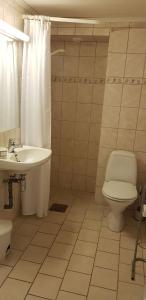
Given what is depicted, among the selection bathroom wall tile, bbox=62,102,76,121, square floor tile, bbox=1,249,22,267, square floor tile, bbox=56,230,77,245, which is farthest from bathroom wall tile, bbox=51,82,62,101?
square floor tile, bbox=1,249,22,267

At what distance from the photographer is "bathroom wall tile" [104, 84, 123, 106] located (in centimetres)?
284

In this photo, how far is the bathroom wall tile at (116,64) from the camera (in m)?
2.76

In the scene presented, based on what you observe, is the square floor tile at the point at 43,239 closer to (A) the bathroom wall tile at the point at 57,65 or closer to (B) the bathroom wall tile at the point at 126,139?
(B) the bathroom wall tile at the point at 126,139

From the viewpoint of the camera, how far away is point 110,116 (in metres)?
2.93

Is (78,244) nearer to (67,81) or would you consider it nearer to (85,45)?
(67,81)

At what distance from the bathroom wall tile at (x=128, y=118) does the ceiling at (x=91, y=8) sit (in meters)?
1.00

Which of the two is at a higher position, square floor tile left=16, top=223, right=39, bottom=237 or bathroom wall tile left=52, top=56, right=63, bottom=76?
bathroom wall tile left=52, top=56, right=63, bottom=76

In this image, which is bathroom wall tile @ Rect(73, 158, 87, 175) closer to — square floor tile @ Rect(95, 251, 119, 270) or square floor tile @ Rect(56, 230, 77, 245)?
square floor tile @ Rect(56, 230, 77, 245)

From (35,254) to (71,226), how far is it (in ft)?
1.96

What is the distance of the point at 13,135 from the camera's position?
99.3 inches

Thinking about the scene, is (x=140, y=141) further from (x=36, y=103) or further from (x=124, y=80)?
(x=36, y=103)

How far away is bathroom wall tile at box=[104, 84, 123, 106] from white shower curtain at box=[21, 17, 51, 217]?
2.38 ft

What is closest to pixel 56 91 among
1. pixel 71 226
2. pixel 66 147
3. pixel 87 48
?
pixel 87 48

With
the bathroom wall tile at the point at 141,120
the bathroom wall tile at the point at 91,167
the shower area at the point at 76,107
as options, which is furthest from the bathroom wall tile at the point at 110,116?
the bathroom wall tile at the point at 91,167
